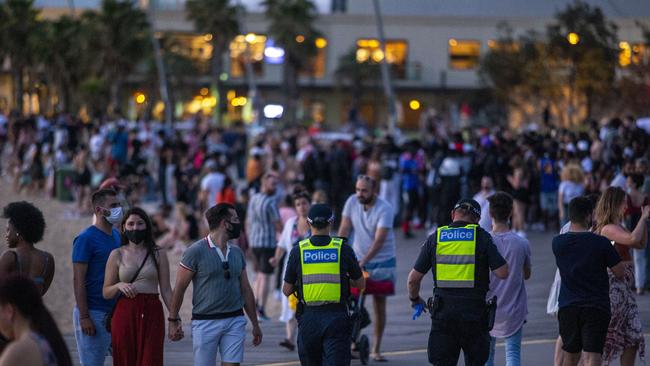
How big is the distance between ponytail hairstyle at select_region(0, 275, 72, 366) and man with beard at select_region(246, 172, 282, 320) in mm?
9853

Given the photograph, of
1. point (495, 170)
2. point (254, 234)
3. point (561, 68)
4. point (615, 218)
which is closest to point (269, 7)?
point (561, 68)

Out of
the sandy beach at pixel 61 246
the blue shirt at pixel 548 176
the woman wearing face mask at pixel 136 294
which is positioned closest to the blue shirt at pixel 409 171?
the blue shirt at pixel 548 176

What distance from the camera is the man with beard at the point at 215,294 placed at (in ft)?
30.0

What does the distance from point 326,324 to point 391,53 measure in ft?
184

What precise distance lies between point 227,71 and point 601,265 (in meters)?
58.0

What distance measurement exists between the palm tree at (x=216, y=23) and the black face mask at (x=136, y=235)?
53.1 meters

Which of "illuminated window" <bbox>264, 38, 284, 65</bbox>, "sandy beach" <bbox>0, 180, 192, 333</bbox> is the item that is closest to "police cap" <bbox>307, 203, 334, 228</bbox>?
"sandy beach" <bbox>0, 180, 192, 333</bbox>

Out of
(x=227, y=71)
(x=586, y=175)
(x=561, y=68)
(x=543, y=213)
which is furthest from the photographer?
(x=227, y=71)

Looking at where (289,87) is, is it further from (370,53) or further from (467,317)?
(467,317)

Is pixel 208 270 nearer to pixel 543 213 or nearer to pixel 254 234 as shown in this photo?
pixel 254 234

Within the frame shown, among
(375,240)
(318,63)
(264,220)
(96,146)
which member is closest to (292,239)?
(375,240)

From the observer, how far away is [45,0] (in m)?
79.0

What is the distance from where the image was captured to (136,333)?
8.93 meters

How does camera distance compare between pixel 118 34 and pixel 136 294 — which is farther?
pixel 118 34
